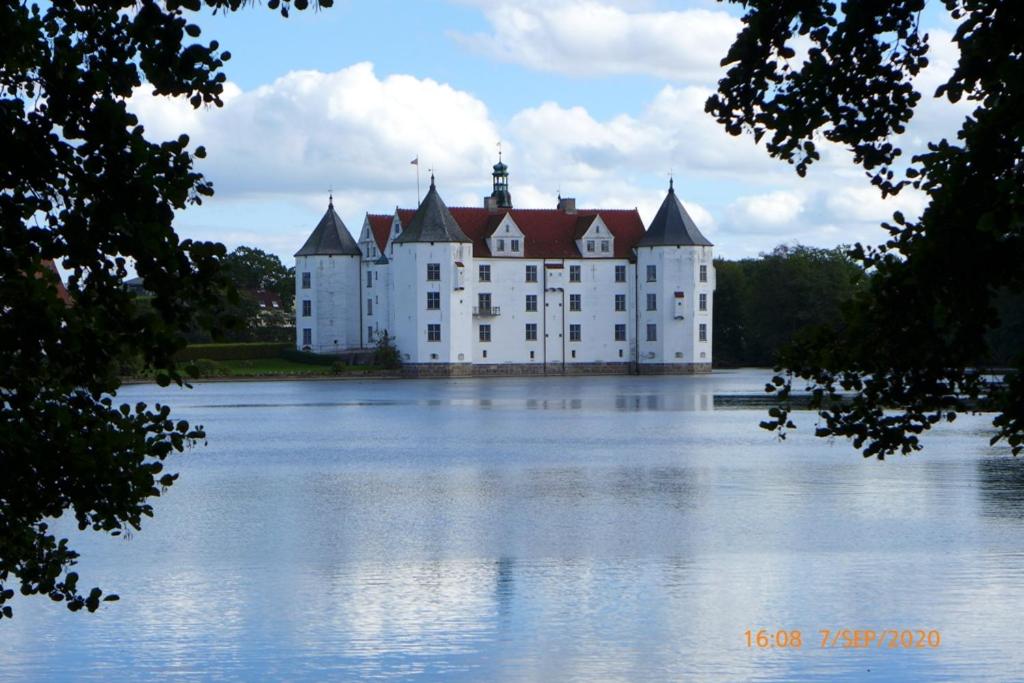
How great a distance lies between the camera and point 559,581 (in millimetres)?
14273

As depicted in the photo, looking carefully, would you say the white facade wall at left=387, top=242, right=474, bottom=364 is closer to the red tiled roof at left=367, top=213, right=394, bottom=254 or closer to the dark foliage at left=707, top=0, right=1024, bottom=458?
the red tiled roof at left=367, top=213, right=394, bottom=254

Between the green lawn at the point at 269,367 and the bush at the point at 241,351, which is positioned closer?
the green lawn at the point at 269,367

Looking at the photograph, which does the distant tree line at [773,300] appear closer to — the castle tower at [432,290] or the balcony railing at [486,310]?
the balcony railing at [486,310]

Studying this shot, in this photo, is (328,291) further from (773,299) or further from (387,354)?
(773,299)

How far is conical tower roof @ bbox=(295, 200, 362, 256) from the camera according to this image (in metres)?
85.4

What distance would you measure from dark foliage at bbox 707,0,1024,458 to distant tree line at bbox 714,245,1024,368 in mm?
72156

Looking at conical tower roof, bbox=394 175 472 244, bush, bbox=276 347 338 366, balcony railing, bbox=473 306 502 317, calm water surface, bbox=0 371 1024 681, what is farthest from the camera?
bush, bbox=276 347 338 366

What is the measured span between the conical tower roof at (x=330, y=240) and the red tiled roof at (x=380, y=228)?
212 centimetres

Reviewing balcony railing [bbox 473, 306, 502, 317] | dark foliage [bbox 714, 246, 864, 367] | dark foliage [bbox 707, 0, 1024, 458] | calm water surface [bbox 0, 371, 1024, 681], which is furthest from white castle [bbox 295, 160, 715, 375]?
dark foliage [bbox 707, 0, 1024, 458]

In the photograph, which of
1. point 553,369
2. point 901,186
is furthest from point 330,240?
point 901,186

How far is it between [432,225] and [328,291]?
9.36m

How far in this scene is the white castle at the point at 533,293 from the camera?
79750 mm

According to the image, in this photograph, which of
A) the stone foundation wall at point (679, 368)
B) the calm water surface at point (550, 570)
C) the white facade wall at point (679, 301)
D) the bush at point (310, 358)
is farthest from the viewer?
the bush at point (310, 358)

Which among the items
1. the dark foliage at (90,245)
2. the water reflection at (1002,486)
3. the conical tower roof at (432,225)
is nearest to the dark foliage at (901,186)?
the dark foliage at (90,245)
